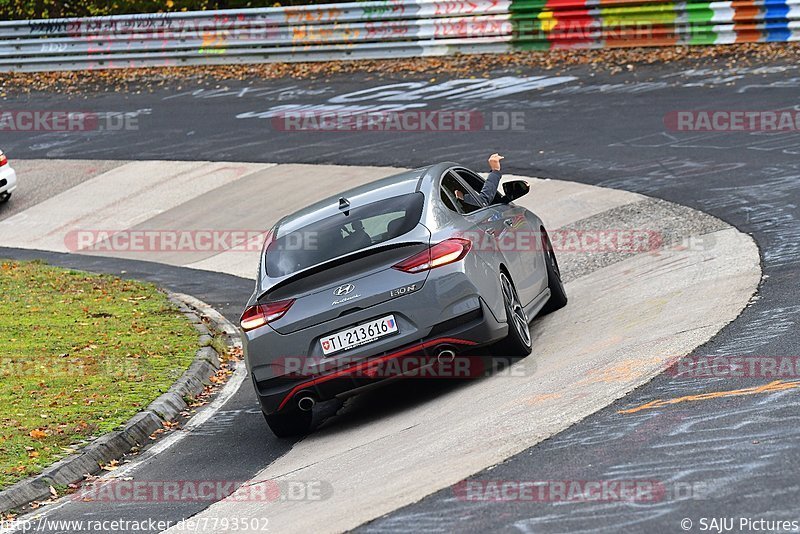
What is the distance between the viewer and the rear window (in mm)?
8727

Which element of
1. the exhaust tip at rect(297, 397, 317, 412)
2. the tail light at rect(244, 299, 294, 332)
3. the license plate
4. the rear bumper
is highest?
the tail light at rect(244, 299, 294, 332)

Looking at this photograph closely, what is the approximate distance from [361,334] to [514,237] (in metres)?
2.06

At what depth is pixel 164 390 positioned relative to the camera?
33.1 ft

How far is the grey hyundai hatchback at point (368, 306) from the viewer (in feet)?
27.4

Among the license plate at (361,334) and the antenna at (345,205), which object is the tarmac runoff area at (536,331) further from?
the antenna at (345,205)

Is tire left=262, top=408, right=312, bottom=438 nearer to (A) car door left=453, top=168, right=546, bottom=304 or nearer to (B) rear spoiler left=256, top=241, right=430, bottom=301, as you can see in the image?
(B) rear spoiler left=256, top=241, right=430, bottom=301

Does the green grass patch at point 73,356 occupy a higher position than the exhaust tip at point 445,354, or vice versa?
the exhaust tip at point 445,354

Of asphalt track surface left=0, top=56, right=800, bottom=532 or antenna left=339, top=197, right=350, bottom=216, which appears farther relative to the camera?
antenna left=339, top=197, right=350, bottom=216

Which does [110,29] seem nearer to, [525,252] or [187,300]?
[187,300]

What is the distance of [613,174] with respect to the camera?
15.8m

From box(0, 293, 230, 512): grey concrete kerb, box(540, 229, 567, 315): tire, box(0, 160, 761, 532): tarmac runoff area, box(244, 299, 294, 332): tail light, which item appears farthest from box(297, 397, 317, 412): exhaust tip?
box(540, 229, 567, 315): tire

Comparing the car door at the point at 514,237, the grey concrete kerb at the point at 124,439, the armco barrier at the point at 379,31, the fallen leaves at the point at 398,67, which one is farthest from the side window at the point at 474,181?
the armco barrier at the point at 379,31

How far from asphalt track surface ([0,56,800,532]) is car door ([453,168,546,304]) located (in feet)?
5.79

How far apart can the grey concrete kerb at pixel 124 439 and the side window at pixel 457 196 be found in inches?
108
